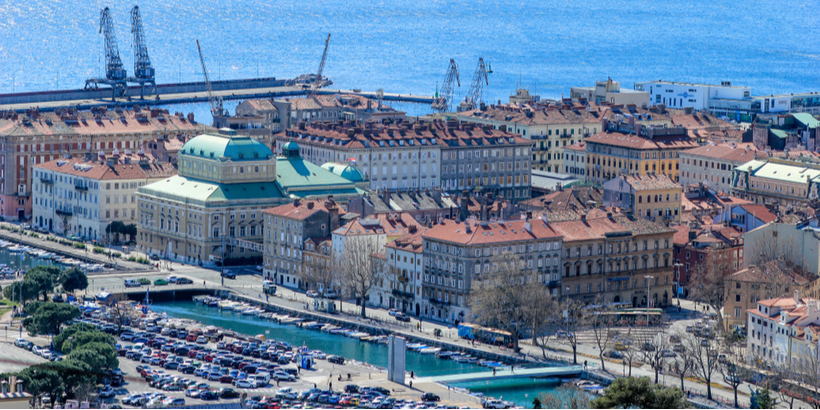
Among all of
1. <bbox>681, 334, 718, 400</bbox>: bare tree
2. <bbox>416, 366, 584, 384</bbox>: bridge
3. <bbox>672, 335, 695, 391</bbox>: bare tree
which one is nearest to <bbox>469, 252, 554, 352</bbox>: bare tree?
<bbox>416, 366, 584, 384</bbox>: bridge

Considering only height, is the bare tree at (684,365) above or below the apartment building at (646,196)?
below

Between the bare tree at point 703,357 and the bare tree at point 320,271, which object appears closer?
the bare tree at point 703,357


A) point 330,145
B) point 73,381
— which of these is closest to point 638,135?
point 330,145

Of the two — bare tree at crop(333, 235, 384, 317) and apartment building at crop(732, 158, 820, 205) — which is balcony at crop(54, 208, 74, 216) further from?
apartment building at crop(732, 158, 820, 205)

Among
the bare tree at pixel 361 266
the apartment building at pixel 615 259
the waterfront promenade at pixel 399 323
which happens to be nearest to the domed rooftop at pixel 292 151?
the waterfront promenade at pixel 399 323

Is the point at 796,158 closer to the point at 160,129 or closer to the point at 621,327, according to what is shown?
the point at 621,327

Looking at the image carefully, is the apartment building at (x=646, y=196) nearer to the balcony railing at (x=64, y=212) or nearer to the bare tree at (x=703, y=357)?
the bare tree at (x=703, y=357)

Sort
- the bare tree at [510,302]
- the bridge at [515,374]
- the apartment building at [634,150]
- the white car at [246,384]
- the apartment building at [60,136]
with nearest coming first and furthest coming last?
the white car at [246,384]
the bridge at [515,374]
the bare tree at [510,302]
the apartment building at [60,136]
the apartment building at [634,150]
